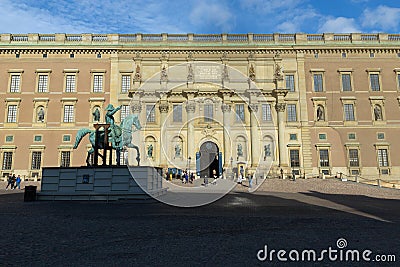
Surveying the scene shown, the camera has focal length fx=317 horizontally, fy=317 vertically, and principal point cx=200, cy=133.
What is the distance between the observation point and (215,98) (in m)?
40.5

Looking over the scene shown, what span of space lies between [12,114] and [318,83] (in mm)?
38078

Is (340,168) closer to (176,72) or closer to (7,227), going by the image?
(176,72)

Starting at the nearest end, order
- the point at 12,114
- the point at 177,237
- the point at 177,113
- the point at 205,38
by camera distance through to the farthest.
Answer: the point at 177,237, the point at 12,114, the point at 177,113, the point at 205,38

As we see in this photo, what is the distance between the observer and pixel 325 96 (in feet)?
130

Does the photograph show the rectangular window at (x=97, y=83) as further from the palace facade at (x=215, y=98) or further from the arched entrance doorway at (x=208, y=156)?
the arched entrance doorway at (x=208, y=156)

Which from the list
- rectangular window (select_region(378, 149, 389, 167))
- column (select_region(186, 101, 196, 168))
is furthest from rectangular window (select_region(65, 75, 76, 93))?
rectangular window (select_region(378, 149, 389, 167))

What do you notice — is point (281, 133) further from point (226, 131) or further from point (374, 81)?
point (374, 81)

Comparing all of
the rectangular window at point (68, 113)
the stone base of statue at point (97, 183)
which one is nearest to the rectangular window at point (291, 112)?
the stone base of statue at point (97, 183)

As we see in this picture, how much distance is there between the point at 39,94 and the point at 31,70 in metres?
3.31

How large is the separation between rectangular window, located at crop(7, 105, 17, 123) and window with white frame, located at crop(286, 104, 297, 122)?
33.6 metres

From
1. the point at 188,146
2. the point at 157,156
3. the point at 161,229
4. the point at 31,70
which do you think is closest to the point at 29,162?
the point at 31,70

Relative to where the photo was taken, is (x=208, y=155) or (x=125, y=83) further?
(x=125, y=83)

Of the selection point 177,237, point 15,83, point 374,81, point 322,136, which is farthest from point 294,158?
point 15,83

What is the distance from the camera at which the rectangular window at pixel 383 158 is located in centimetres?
3759
